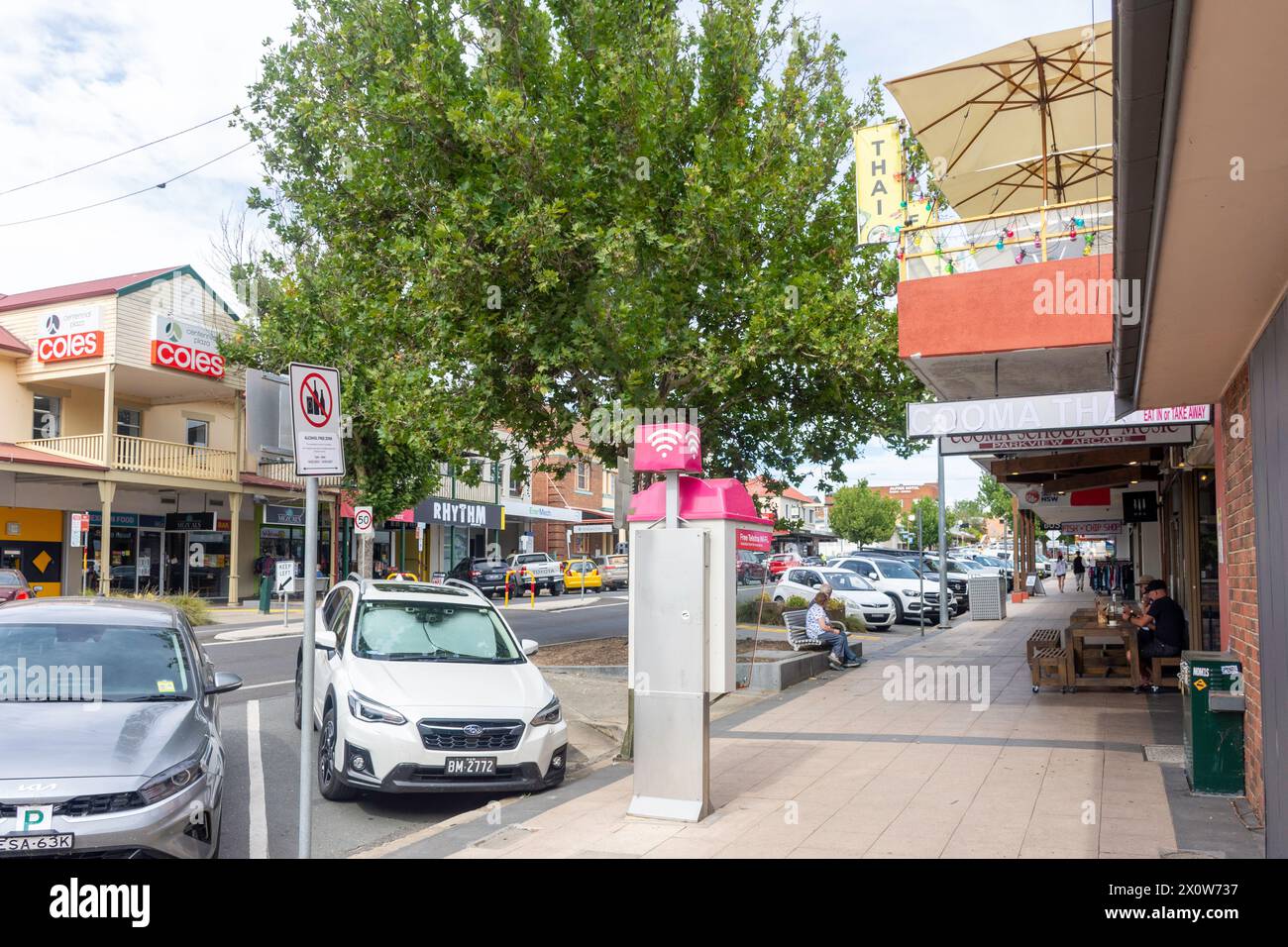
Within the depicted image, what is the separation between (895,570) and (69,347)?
22361mm

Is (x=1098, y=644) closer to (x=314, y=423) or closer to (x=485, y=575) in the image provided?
(x=314, y=423)

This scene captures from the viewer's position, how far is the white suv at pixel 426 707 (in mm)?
7098

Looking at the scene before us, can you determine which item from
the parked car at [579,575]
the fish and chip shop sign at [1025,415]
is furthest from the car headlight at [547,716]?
the parked car at [579,575]

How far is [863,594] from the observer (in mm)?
23453

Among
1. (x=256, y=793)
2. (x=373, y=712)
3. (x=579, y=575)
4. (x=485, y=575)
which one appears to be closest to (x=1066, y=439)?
(x=373, y=712)

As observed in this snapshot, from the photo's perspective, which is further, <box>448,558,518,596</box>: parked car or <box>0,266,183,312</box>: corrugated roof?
<box>448,558,518,596</box>: parked car

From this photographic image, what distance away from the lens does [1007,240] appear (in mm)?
10492

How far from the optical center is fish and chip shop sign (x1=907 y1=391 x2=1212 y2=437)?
934cm

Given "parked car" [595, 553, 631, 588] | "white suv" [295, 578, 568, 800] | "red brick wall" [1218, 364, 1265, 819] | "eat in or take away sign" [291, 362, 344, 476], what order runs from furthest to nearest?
"parked car" [595, 553, 631, 588] → "white suv" [295, 578, 568, 800] → "red brick wall" [1218, 364, 1265, 819] → "eat in or take away sign" [291, 362, 344, 476]

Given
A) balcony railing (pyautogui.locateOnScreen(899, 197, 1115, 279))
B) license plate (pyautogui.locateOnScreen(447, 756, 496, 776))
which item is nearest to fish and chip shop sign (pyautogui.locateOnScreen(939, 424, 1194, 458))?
balcony railing (pyautogui.locateOnScreen(899, 197, 1115, 279))

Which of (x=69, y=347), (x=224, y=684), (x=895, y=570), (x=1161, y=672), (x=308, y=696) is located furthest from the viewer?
(x=895, y=570)

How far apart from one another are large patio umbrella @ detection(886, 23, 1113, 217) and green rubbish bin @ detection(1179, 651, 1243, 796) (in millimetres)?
5641

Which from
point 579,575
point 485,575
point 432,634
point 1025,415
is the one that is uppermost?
point 1025,415

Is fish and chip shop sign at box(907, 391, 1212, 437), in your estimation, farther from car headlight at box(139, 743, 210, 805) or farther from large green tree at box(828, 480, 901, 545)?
large green tree at box(828, 480, 901, 545)
